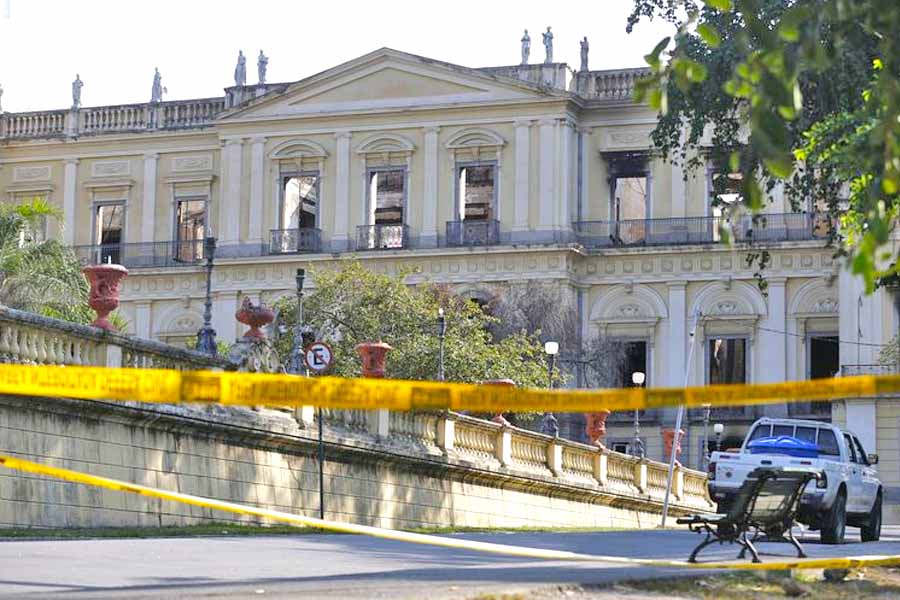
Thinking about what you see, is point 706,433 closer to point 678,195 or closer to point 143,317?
point 678,195

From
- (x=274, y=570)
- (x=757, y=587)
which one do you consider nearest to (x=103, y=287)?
(x=274, y=570)

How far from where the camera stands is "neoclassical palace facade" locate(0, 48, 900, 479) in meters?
61.4

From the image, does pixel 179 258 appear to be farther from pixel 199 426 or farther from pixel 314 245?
pixel 199 426

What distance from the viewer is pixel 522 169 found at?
63.3 meters

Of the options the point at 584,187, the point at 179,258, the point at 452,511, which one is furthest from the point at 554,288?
the point at 452,511

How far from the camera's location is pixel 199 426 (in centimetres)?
2355

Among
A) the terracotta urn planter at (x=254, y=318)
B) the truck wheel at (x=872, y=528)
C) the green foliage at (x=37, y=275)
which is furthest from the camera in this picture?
the green foliage at (x=37, y=275)

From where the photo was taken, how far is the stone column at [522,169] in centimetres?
6306

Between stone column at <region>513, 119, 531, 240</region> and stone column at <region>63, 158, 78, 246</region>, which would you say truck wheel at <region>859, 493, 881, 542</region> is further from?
stone column at <region>63, 158, 78, 246</region>

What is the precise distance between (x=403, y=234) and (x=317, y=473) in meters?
37.8

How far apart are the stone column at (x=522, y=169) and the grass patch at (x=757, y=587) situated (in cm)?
4977

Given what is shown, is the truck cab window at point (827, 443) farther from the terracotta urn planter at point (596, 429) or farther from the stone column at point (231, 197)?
the stone column at point (231, 197)

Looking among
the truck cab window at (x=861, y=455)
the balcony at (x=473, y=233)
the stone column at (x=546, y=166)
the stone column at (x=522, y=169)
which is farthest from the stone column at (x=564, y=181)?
the truck cab window at (x=861, y=455)

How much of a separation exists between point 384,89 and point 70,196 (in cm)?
1219
